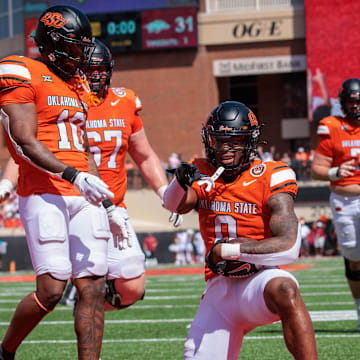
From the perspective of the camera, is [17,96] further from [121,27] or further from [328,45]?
[121,27]

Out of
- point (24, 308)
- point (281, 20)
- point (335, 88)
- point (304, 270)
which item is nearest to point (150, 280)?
point (304, 270)

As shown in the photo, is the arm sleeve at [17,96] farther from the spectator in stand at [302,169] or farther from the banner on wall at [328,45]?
the banner on wall at [328,45]

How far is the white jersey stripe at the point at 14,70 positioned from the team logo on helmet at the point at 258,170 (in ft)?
4.11

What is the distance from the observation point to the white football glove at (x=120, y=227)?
430 cm

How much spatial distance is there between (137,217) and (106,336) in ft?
60.3

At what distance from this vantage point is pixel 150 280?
1225 centimetres

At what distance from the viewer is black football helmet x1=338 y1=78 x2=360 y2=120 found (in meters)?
6.33

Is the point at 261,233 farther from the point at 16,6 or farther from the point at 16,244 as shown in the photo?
the point at 16,6

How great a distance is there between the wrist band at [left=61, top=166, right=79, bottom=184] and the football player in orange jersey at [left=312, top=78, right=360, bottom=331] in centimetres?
297

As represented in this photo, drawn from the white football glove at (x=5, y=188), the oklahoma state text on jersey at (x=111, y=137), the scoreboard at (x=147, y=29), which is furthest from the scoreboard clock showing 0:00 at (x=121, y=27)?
the white football glove at (x=5, y=188)

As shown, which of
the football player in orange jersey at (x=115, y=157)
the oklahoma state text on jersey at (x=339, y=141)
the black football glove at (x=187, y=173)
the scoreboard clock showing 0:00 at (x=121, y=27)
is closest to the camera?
the black football glove at (x=187, y=173)

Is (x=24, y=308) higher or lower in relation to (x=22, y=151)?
lower

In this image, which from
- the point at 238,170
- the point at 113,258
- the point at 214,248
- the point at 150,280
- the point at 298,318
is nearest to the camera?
the point at 298,318

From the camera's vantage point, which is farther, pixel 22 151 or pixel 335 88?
pixel 335 88
